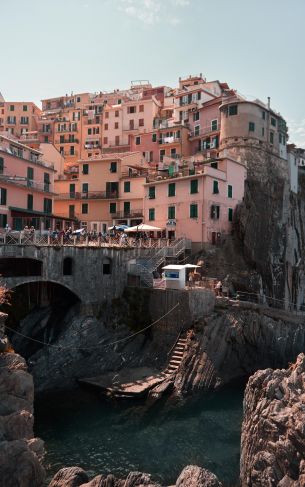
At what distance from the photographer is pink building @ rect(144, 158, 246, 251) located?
4769 cm

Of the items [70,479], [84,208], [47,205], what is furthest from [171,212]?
[70,479]

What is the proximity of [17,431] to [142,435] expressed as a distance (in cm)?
943

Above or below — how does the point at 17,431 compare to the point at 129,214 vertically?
below

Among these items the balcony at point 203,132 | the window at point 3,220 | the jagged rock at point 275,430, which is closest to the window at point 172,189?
the balcony at point 203,132

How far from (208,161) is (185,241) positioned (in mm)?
12237

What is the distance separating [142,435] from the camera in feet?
81.9

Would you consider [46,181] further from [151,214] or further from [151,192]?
[151,214]

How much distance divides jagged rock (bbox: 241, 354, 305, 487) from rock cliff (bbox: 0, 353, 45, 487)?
8.72 meters

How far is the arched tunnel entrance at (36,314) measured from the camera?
1344 inches

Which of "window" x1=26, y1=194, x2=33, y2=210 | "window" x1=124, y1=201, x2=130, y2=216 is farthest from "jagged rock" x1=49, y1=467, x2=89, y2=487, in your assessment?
"window" x1=124, y1=201, x2=130, y2=216

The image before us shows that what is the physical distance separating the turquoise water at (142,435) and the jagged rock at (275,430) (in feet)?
10.4

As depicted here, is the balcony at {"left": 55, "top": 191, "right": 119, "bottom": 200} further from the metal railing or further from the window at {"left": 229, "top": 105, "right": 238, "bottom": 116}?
the window at {"left": 229, "top": 105, "right": 238, "bottom": 116}

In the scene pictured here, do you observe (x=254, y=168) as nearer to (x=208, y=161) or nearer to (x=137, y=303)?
(x=208, y=161)

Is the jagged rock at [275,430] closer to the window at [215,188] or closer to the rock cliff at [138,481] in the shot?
the rock cliff at [138,481]
